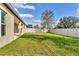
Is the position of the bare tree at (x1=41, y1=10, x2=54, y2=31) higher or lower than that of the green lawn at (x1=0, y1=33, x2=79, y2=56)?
higher

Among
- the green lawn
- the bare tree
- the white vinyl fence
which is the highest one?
the bare tree

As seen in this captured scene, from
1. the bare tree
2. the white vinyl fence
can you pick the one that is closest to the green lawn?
the white vinyl fence

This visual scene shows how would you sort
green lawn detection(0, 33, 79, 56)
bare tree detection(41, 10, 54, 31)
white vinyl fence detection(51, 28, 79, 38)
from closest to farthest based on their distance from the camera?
1. green lawn detection(0, 33, 79, 56)
2. white vinyl fence detection(51, 28, 79, 38)
3. bare tree detection(41, 10, 54, 31)

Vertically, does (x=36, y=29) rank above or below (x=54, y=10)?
below

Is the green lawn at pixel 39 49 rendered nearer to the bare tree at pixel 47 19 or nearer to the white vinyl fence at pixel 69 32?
the white vinyl fence at pixel 69 32

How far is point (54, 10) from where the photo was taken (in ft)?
51.9

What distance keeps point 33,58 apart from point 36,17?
11361 mm

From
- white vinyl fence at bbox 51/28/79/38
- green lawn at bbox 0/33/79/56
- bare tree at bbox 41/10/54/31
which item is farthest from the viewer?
bare tree at bbox 41/10/54/31

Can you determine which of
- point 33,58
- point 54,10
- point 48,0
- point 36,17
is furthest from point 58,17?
point 33,58

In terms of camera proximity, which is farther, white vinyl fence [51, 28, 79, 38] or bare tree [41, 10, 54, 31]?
bare tree [41, 10, 54, 31]

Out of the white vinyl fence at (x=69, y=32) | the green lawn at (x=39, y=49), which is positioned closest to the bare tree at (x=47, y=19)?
the white vinyl fence at (x=69, y=32)

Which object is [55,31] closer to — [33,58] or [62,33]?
[62,33]

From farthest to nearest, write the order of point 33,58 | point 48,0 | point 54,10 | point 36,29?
point 36,29, point 54,10, point 48,0, point 33,58

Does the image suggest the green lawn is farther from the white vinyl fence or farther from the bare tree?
the bare tree
